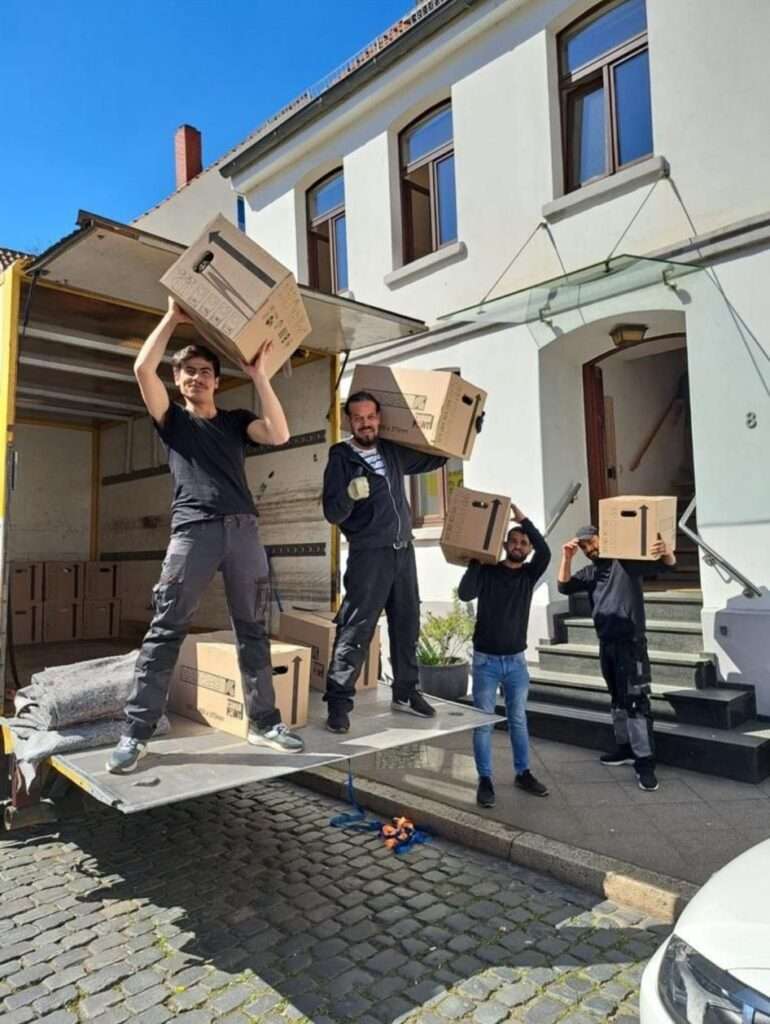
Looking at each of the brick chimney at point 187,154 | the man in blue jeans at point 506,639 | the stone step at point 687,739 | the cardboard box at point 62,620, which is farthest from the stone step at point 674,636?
the brick chimney at point 187,154

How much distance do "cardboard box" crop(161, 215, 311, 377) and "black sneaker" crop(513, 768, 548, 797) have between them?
10.3ft

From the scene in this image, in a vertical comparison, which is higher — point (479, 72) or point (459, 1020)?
point (479, 72)

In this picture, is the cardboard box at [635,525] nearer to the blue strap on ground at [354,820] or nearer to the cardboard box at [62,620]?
the blue strap on ground at [354,820]

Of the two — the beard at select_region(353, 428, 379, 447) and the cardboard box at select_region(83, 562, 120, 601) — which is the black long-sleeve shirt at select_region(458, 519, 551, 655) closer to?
the beard at select_region(353, 428, 379, 447)

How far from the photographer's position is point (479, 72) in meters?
7.73

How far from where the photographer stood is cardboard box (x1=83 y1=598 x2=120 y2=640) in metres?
7.62

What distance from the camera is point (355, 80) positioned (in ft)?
28.8

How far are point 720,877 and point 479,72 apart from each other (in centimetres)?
800

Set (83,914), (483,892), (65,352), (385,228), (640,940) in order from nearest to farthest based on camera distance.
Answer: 1. (640,940)
2. (83,914)
3. (483,892)
4. (65,352)
5. (385,228)

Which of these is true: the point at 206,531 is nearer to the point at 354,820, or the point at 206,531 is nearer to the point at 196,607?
the point at 196,607

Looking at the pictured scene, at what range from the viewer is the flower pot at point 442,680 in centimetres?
691

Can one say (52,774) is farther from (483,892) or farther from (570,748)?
(570,748)

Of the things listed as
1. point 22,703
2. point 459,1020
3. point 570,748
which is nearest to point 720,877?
point 459,1020

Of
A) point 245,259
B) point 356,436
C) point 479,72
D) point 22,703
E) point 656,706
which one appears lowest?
point 656,706
